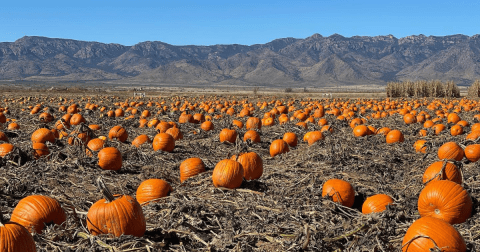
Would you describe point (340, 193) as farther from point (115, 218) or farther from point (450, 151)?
point (450, 151)

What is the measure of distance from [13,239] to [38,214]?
0.99 m

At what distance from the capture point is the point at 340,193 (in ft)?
17.4

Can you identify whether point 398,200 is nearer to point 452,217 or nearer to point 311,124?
point 452,217

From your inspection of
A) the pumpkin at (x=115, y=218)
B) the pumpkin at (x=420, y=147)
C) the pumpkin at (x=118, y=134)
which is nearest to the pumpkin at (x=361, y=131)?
the pumpkin at (x=420, y=147)

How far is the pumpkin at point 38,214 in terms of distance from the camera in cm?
438

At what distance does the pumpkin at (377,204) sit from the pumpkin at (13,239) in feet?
11.8

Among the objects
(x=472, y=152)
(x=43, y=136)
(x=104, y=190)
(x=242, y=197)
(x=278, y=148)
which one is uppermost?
(x=104, y=190)

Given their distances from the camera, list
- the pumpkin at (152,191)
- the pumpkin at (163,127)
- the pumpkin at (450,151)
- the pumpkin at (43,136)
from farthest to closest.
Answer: the pumpkin at (163,127), the pumpkin at (43,136), the pumpkin at (450,151), the pumpkin at (152,191)

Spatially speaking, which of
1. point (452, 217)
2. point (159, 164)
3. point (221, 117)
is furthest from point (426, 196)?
point (221, 117)

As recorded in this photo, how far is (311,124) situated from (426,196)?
8516 mm

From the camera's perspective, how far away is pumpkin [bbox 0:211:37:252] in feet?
11.2

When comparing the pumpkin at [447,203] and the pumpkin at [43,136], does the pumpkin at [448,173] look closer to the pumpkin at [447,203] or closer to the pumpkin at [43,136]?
the pumpkin at [447,203]

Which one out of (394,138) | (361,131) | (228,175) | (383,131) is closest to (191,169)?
(228,175)

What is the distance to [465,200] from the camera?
4750 millimetres
